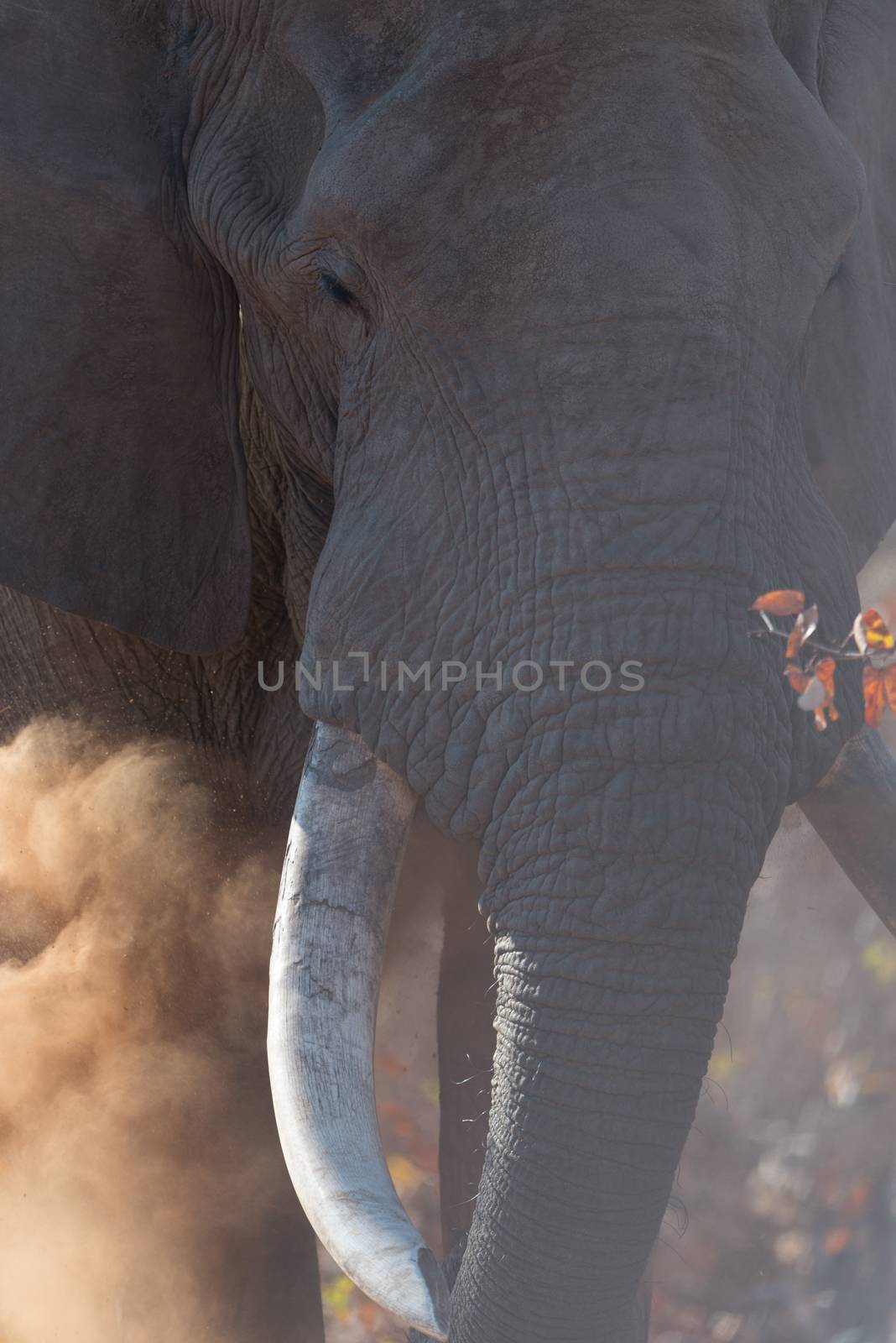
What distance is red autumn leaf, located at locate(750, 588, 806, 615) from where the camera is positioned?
2373 mm

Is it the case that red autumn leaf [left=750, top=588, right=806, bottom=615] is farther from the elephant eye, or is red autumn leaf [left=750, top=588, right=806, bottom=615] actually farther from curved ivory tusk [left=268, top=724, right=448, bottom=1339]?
the elephant eye

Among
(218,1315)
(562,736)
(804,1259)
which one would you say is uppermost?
(562,736)

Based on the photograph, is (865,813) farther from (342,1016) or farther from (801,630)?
(342,1016)

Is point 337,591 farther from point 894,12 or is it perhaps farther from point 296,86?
point 894,12

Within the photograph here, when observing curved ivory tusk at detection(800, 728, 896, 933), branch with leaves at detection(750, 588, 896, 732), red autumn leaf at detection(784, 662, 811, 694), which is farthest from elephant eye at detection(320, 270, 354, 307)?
curved ivory tusk at detection(800, 728, 896, 933)

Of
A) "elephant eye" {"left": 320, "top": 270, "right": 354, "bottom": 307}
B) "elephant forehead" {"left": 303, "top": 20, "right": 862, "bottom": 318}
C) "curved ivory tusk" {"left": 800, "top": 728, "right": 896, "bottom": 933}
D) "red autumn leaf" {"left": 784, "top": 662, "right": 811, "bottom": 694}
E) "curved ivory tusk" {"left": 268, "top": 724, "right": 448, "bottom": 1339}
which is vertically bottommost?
"curved ivory tusk" {"left": 800, "top": 728, "right": 896, "bottom": 933}

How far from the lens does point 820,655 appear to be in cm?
266

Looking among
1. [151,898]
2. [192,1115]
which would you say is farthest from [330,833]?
[192,1115]

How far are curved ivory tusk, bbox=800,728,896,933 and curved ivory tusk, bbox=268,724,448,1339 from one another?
879 millimetres

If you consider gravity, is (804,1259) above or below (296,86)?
below

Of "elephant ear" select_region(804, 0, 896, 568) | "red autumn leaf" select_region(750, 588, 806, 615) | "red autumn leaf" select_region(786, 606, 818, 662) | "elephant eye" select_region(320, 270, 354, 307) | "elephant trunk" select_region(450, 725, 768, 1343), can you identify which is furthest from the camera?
"elephant ear" select_region(804, 0, 896, 568)

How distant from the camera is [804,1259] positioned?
609 cm

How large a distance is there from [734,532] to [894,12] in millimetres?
1522

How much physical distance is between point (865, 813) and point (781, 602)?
0.98 metres
